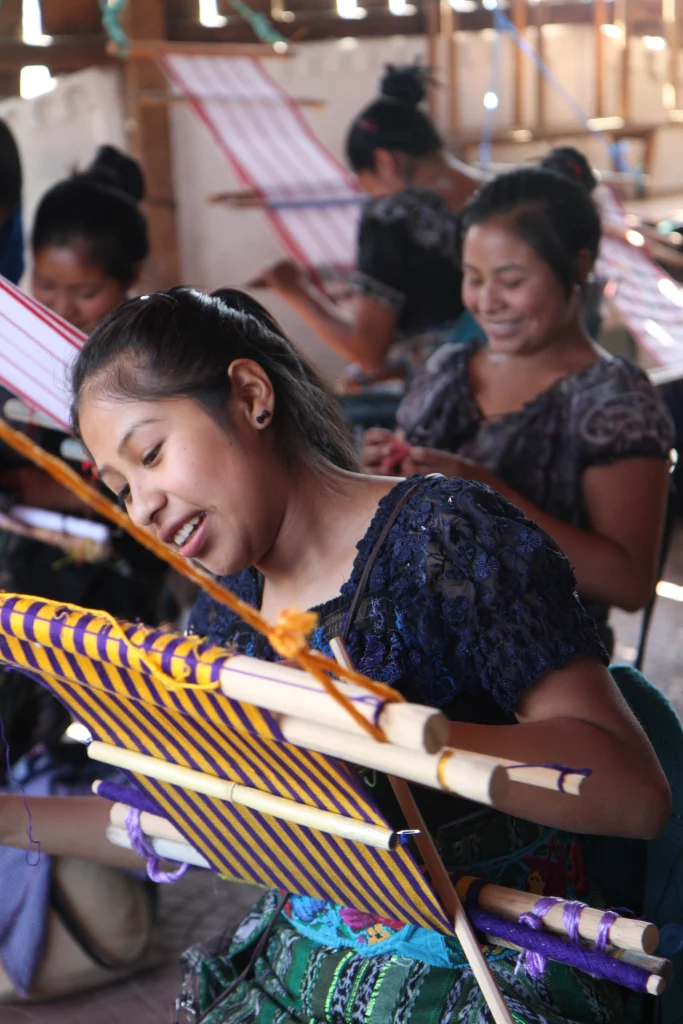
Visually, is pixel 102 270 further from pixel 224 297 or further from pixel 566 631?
pixel 566 631

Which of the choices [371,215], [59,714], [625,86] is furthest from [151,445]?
[625,86]

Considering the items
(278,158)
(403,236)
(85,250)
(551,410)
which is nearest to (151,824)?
(551,410)

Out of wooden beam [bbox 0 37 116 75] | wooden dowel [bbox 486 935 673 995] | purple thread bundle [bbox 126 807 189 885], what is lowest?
purple thread bundle [bbox 126 807 189 885]

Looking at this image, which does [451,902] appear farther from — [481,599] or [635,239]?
[635,239]

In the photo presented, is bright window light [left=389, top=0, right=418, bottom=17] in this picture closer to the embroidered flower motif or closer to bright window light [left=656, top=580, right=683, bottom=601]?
bright window light [left=656, top=580, right=683, bottom=601]

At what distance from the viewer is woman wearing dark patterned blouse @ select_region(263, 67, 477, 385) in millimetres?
3781

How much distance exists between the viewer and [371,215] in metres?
3.82

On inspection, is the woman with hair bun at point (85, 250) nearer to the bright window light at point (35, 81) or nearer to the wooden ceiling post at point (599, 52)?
the bright window light at point (35, 81)

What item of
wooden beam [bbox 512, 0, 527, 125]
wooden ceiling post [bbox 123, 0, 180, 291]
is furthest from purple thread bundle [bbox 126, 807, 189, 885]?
Answer: wooden beam [bbox 512, 0, 527, 125]

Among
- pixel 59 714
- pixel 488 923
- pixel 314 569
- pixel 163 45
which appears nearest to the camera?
pixel 488 923

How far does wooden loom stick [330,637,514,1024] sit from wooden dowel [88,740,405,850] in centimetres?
5

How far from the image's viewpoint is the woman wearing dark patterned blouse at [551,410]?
201 cm

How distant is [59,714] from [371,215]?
2013 mm

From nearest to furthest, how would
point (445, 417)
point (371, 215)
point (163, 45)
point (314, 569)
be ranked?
point (314, 569), point (445, 417), point (371, 215), point (163, 45)
